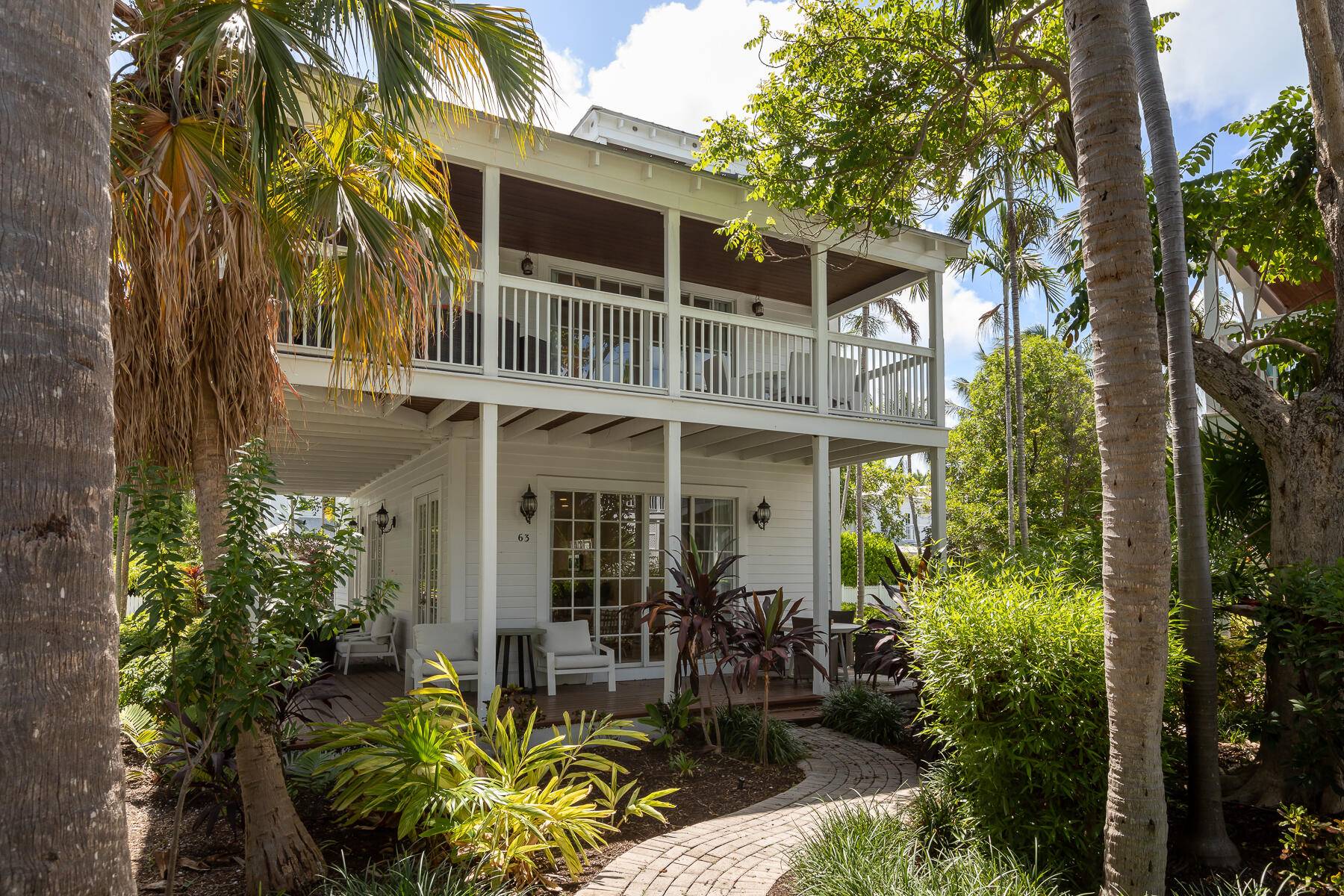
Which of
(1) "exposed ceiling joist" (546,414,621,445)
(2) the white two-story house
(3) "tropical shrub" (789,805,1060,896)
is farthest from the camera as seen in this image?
(1) "exposed ceiling joist" (546,414,621,445)

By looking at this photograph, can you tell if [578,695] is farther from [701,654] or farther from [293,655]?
[293,655]

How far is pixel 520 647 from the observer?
914 cm

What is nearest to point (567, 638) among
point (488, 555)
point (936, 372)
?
point (488, 555)

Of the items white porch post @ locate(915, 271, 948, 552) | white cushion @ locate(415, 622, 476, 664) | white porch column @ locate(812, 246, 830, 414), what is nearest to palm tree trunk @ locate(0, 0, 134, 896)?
white cushion @ locate(415, 622, 476, 664)

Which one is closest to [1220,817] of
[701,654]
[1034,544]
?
[1034,544]

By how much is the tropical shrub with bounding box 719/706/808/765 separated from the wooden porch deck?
0.89 meters

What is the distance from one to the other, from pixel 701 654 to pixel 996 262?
11.4m

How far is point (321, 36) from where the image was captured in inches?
163

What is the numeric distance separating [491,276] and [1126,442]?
5.45 m

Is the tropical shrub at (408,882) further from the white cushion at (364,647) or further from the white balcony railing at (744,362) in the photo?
the white cushion at (364,647)

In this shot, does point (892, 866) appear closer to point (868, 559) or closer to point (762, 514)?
point (762, 514)

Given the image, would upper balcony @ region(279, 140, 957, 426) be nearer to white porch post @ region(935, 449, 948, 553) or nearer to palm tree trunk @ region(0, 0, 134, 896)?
white porch post @ region(935, 449, 948, 553)

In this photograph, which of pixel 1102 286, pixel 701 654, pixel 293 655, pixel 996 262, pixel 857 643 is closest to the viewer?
pixel 1102 286

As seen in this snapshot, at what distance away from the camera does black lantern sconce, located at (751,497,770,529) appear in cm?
1095
